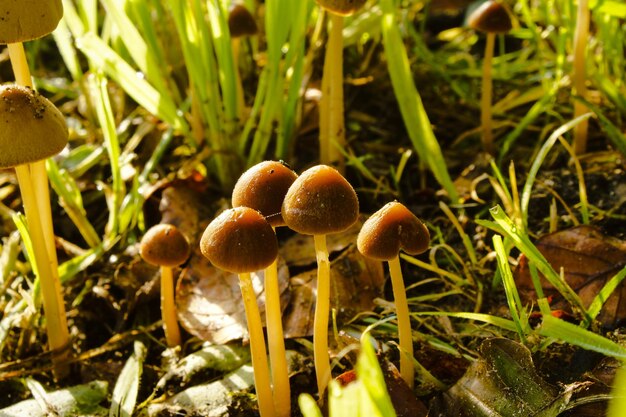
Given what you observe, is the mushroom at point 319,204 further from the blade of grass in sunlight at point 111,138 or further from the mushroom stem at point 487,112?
the mushroom stem at point 487,112

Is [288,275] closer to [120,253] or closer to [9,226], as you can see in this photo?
Result: [120,253]

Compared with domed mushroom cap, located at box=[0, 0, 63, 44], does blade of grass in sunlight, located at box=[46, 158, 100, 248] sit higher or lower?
lower

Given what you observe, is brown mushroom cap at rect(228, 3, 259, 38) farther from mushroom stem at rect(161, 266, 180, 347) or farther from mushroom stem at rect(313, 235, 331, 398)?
mushroom stem at rect(313, 235, 331, 398)

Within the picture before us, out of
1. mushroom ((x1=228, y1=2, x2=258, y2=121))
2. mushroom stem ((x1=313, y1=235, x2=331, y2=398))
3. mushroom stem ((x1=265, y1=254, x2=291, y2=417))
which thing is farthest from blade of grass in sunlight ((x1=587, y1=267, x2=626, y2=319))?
mushroom ((x1=228, y1=2, x2=258, y2=121))

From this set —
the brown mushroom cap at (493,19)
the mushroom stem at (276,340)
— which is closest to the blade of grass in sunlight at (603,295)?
the mushroom stem at (276,340)

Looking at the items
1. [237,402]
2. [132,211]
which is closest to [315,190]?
[237,402]

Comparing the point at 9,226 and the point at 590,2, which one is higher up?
the point at 590,2
